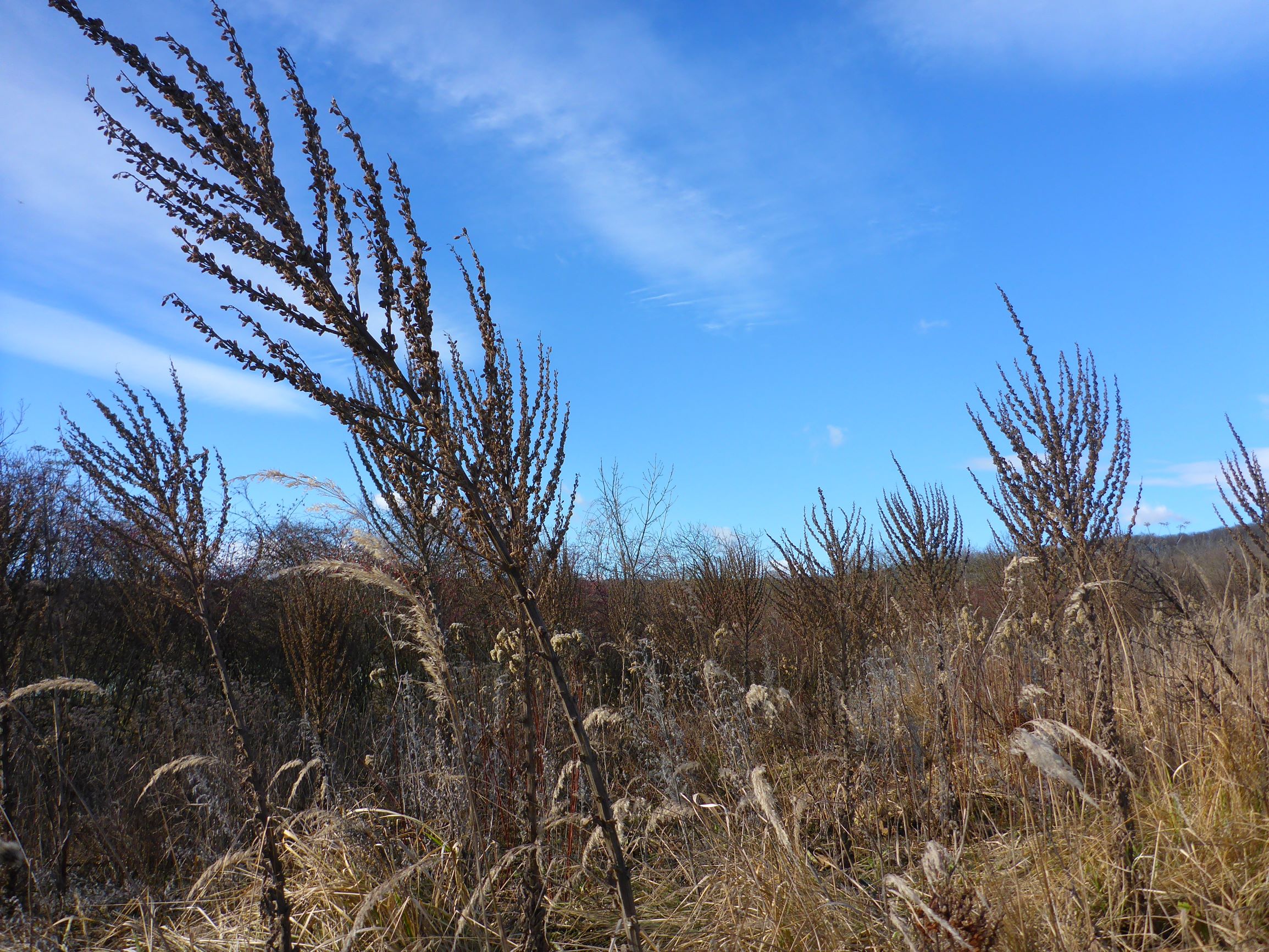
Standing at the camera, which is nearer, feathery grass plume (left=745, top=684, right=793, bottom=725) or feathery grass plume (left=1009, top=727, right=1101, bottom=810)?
feathery grass plume (left=1009, top=727, right=1101, bottom=810)

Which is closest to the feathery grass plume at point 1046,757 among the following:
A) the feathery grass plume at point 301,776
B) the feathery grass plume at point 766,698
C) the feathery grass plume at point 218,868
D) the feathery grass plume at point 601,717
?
the feathery grass plume at point 766,698

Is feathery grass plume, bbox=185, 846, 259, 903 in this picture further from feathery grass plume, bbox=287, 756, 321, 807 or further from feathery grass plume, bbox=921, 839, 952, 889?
feathery grass plume, bbox=921, 839, 952, 889

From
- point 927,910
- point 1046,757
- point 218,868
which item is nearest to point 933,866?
point 927,910

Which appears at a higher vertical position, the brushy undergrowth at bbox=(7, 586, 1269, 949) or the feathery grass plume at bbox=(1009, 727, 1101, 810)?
the feathery grass plume at bbox=(1009, 727, 1101, 810)

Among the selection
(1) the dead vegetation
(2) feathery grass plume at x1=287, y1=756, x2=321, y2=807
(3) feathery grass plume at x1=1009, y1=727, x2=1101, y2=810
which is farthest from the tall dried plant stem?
(3) feathery grass plume at x1=1009, y1=727, x2=1101, y2=810

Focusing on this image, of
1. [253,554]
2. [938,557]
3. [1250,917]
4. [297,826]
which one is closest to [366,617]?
[253,554]

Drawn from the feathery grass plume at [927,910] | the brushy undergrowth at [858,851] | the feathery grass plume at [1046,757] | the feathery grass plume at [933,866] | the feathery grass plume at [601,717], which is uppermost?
the feathery grass plume at [1046,757]

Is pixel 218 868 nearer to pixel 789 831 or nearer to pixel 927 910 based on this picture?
pixel 789 831

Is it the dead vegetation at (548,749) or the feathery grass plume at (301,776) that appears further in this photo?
the feathery grass plume at (301,776)

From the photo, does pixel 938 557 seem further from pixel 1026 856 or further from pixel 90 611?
pixel 90 611

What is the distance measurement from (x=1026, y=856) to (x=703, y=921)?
140 cm

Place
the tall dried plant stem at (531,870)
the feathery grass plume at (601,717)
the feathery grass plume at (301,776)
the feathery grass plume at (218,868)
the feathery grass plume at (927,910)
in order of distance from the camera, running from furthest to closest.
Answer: the feathery grass plume at (301,776), the feathery grass plume at (601,717), the feathery grass plume at (218,868), the tall dried plant stem at (531,870), the feathery grass plume at (927,910)

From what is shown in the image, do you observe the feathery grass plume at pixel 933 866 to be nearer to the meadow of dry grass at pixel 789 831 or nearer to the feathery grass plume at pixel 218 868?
the meadow of dry grass at pixel 789 831

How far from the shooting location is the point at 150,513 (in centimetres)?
302
